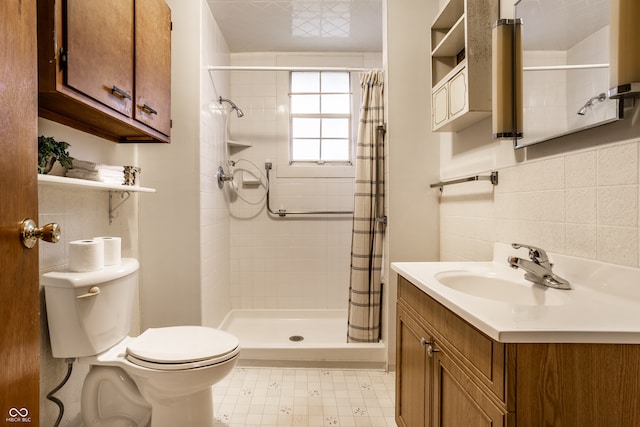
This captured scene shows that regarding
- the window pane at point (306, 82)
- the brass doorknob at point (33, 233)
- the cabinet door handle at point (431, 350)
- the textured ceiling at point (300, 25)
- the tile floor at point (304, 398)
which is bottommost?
the tile floor at point (304, 398)

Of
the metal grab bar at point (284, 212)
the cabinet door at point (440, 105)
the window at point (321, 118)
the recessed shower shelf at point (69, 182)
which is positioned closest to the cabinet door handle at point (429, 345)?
the cabinet door at point (440, 105)

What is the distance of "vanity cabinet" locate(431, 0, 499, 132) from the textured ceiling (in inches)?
33.0

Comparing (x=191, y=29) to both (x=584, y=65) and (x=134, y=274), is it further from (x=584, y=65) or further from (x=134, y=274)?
(x=584, y=65)

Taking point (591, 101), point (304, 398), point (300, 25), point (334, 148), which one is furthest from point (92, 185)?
point (334, 148)

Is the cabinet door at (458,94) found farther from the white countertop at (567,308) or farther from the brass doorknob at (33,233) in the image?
the brass doorknob at (33,233)

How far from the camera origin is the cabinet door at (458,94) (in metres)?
1.46

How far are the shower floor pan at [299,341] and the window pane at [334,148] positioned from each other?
142cm

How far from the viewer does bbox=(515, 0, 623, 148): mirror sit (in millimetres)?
917

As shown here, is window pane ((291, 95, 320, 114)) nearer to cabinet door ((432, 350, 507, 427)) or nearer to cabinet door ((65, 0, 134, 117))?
cabinet door ((65, 0, 134, 117))

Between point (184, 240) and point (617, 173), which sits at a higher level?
point (617, 173)

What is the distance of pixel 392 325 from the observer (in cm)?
207

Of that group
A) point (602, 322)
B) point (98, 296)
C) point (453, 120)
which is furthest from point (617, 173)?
point (98, 296)

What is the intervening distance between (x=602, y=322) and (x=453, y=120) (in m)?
1.14

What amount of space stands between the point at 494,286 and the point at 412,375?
1.44ft
